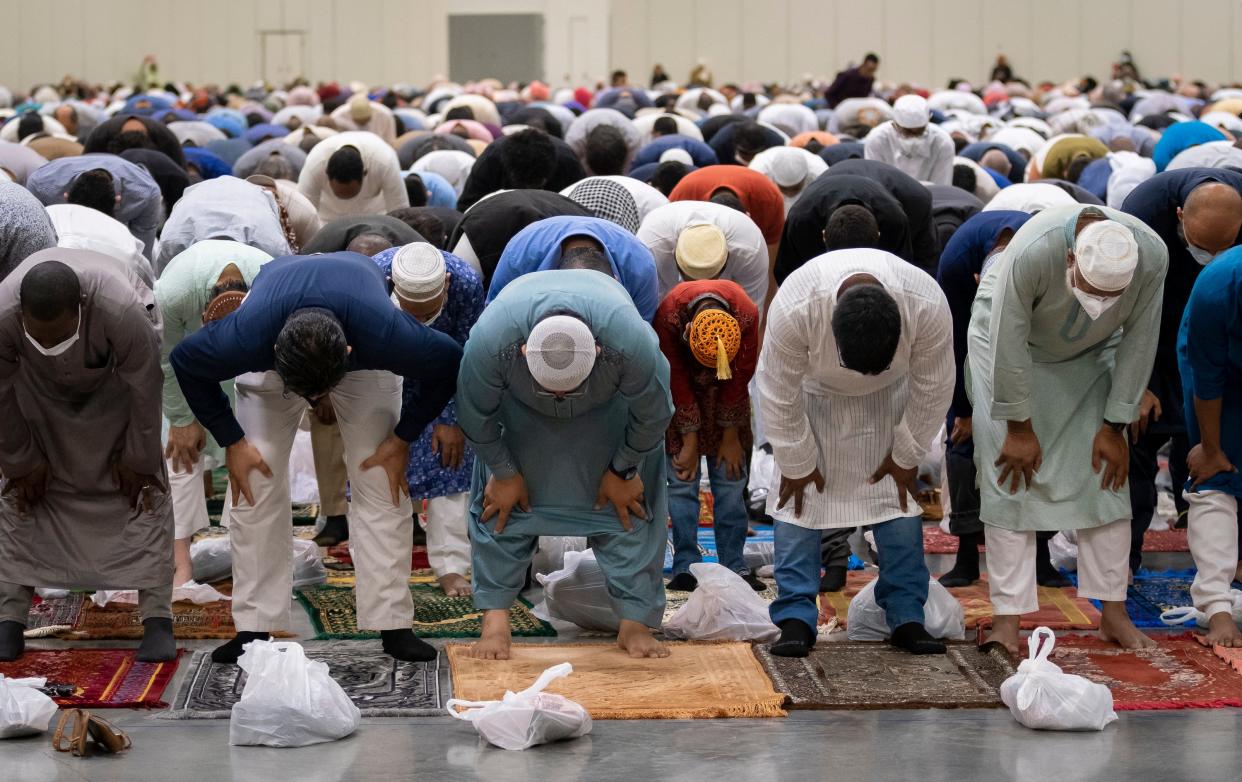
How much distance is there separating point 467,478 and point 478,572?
701mm

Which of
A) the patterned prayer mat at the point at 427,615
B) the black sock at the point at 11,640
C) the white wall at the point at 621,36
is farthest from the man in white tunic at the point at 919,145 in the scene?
the white wall at the point at 621,36

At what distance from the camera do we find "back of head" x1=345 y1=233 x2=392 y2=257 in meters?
5.30

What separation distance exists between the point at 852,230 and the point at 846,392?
755 millimetres

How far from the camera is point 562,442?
4.68 m

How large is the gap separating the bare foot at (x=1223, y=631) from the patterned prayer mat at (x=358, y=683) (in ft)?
6.84

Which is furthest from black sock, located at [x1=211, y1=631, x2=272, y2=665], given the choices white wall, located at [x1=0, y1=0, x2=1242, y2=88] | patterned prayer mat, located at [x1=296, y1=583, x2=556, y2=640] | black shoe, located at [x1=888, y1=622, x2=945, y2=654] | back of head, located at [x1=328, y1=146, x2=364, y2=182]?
white wall, located at [x1=0, y1=0, x2=1242, y2=88]

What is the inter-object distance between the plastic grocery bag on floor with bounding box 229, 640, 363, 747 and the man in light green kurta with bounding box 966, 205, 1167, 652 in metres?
1.82

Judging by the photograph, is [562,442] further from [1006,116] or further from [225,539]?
[1006,116]

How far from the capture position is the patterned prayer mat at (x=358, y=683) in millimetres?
4348

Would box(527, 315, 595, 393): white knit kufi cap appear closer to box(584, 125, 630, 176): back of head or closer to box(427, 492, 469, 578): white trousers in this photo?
box(427, 492, 469, 578): white trousers

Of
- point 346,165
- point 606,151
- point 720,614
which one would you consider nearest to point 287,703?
point 720,614

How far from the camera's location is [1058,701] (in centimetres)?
420

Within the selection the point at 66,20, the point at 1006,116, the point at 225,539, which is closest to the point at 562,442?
the point at 225,539

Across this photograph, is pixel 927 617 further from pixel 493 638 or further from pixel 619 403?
pixel 493 638
